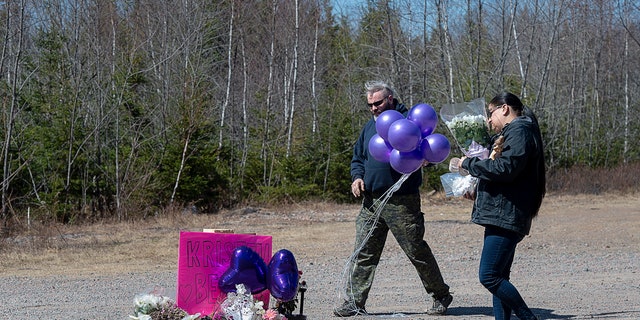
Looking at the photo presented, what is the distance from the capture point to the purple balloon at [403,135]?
6.90 meters

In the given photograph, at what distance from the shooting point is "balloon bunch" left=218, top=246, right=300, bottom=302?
6742 millimetres

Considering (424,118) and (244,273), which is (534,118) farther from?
(244,273)

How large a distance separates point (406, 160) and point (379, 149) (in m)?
0.29

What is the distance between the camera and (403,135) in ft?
22.6

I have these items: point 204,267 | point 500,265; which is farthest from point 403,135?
point 204,267

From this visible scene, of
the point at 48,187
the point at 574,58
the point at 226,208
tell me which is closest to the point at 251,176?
the point at 226,208

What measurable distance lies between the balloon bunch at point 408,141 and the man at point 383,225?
0.95 ft

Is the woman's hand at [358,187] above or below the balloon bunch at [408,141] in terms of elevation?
below

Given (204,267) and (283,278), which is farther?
(204,267)

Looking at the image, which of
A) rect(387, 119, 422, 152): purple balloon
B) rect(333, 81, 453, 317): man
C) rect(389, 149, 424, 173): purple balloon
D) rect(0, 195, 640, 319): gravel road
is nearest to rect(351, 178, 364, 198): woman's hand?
rect(333, 81, 453, 317): man

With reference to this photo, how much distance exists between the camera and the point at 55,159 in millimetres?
18750

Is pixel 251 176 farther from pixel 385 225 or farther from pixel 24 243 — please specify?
pixel 385 225

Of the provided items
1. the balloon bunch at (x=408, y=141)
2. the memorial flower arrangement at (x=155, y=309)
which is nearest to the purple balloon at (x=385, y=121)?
the balloon bunch at (x=408, y=141)

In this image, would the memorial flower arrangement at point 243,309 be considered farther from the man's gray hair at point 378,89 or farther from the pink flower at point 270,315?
the man's gray hair at point 378,89
